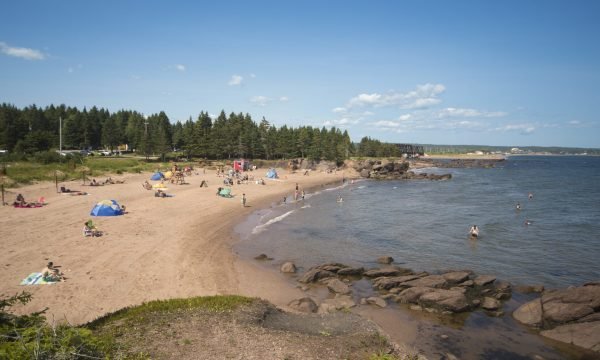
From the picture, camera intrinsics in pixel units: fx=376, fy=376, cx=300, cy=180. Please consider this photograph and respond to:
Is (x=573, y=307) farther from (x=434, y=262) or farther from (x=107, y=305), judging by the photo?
(x=107, y=305)

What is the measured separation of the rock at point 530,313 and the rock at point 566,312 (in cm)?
34

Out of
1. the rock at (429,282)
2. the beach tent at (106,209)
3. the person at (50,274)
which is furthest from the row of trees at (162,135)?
the rock at (429,282)

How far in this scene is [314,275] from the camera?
75.5ft

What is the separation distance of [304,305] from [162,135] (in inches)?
2925

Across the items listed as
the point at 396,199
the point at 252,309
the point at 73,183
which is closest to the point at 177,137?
the point at 73,183

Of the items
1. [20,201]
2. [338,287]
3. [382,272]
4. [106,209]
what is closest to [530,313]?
[382,272]

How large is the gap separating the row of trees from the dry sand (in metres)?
45.8

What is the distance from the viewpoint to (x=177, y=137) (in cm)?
10706

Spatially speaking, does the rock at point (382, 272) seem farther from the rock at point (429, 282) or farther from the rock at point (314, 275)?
→ the rock at point (314, 275)

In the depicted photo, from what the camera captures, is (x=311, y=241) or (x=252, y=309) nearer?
(x=252, y=309)

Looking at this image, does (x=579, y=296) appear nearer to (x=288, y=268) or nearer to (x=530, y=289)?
(x=530, y=289)

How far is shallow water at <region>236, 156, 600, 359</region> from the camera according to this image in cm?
1703

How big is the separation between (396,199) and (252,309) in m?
46.3

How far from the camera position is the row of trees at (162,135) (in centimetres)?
8325
